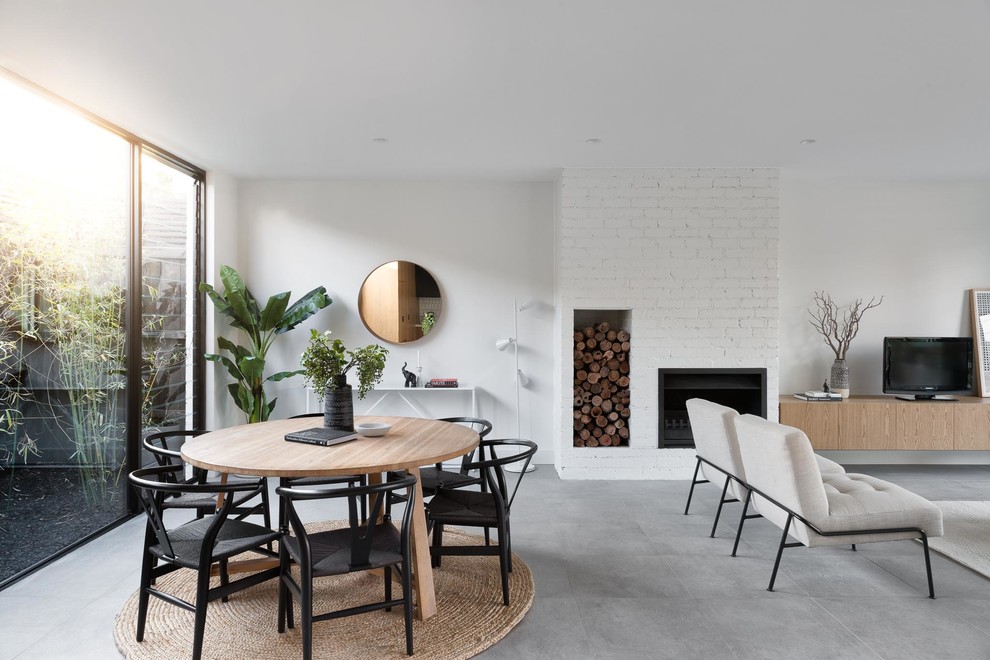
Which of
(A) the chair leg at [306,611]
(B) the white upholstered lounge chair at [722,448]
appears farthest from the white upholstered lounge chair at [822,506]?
(A) the chair leg at [306,611]

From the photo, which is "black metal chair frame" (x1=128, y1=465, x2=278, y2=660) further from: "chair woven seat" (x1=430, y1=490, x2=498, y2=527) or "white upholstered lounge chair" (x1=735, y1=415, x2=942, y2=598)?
"white upholstered lounge chair" (x1=735, y1=415, x2=942, y2=598)

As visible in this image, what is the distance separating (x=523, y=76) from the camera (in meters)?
3.19

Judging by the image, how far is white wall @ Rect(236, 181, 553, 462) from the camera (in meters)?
5.55

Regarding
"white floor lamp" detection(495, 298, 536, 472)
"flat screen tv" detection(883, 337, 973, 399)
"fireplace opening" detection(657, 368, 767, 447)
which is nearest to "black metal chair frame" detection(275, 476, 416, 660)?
"white floor lamp" detection(495, 298, 536, 472)

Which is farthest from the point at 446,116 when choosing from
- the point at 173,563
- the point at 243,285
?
the point at 173,563

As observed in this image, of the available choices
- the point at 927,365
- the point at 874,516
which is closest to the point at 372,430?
the point at 874,516

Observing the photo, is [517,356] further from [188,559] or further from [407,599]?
[188,559]

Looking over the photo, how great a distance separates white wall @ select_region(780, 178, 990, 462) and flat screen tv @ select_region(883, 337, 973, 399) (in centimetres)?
33

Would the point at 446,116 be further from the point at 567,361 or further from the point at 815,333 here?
the point at 815,333

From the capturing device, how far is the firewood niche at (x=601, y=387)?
17.1 ft

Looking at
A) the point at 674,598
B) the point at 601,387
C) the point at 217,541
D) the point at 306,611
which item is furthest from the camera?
the point at 601,387

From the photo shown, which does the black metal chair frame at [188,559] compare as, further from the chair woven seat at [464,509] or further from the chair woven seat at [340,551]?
the chair woven seat at [464,509]

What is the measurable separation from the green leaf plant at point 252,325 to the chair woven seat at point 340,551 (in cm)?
273

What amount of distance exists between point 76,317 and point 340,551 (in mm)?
2379
